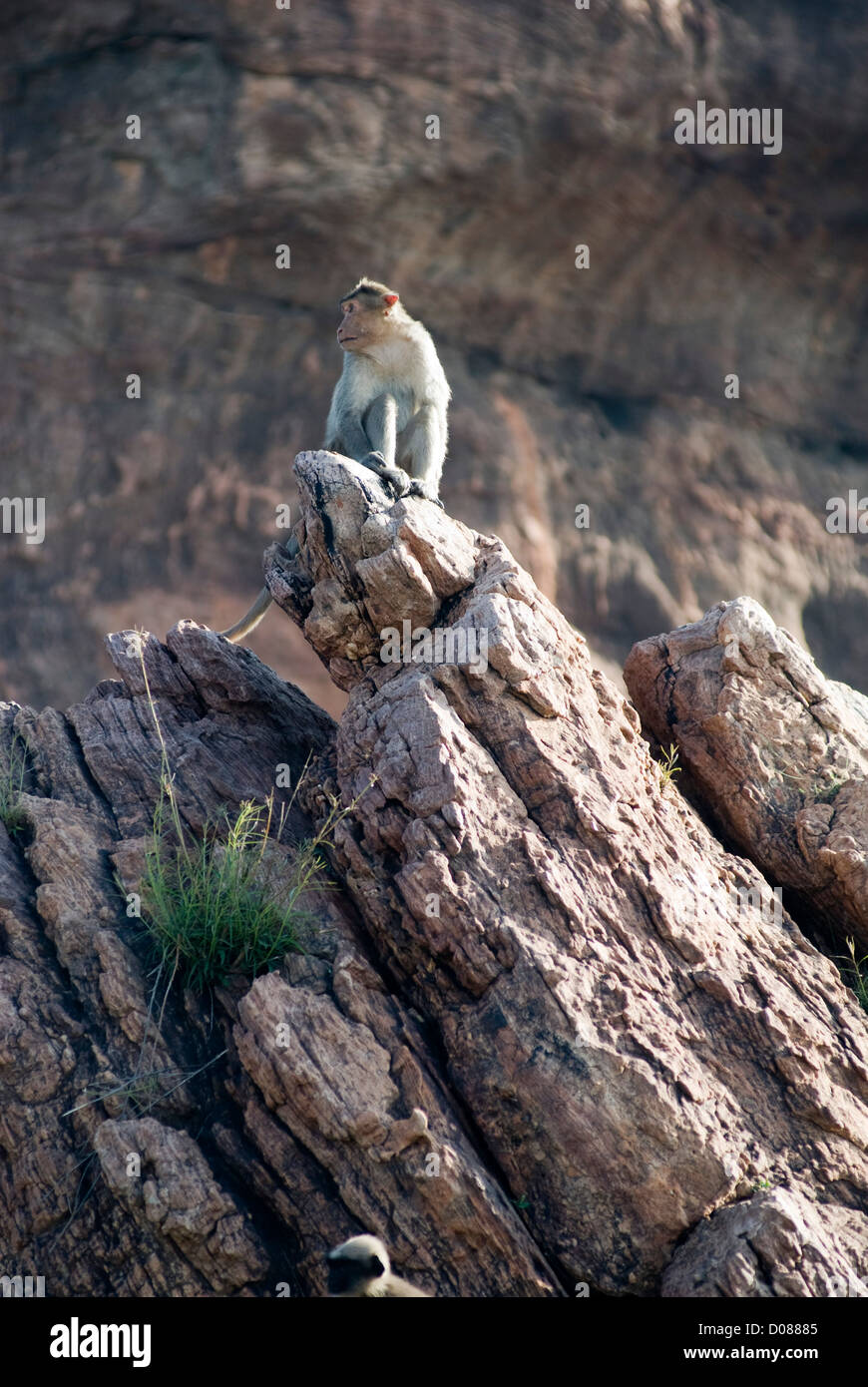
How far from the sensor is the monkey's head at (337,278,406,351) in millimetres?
7410

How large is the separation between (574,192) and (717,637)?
9242 millimetres

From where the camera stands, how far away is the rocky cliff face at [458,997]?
13.4 ft

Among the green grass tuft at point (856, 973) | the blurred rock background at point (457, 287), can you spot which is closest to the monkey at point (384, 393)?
the green grass tuft at point (856, 973)

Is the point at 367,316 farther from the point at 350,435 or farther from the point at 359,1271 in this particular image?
the point at 359,1271

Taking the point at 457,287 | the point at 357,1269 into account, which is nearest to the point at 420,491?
the point at 357,1269

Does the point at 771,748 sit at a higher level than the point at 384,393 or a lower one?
lower

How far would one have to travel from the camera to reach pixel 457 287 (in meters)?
13.9

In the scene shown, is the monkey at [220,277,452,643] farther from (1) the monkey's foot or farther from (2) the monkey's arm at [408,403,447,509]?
(1) the monkey's foot

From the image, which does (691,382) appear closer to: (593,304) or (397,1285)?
(593,304)

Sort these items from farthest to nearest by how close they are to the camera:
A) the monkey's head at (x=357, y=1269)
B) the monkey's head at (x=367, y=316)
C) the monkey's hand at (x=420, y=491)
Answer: the monkey's head at (x=367, y=316), the monkey's hand at (x=420, y=491), the monkey's head at (x=357, y=1269)

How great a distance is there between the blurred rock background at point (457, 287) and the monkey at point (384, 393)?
595cm

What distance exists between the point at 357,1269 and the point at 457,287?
12.2m

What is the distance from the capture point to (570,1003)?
4402 mm

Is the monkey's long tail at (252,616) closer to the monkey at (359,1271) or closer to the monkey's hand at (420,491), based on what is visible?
the monkey's hand at (420,491)
